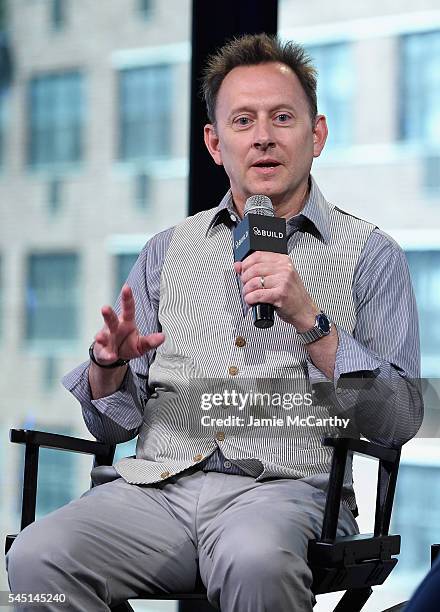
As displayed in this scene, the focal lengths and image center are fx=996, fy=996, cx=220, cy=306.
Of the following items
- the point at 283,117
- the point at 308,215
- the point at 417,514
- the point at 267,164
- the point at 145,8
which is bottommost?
the point at 417,514

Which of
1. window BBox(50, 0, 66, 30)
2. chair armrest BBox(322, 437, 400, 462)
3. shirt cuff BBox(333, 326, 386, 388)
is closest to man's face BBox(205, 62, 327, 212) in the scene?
shirt cuff BBox(333, 326, 386, 388)

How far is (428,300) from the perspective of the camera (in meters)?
2.62

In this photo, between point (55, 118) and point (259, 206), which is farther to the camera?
point (55, 118)

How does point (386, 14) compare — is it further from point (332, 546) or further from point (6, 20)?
point (332, 546)

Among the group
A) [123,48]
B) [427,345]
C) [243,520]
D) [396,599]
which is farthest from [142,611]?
[123,48]

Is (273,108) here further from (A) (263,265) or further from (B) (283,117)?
(A) (263,265)

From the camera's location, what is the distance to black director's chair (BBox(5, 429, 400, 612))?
168cm

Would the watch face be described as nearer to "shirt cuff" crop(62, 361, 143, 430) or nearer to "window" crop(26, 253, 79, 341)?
"shirt cuff" crop(62, 361, 143, 430)

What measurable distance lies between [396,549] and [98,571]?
21.4 inches

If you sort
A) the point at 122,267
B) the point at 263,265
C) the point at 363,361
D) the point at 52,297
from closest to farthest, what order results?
the point at 263,265
the point at 363,361
the point at 122,267
the point at 52,297

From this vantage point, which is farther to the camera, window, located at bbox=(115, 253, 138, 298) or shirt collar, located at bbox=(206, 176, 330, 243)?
window, located at bbox=(115, 253, 138, 298)

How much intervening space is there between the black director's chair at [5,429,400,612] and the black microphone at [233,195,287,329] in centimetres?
24

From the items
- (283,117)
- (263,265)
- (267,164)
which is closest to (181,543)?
(263,265)

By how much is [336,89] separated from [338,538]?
1.44 meters
